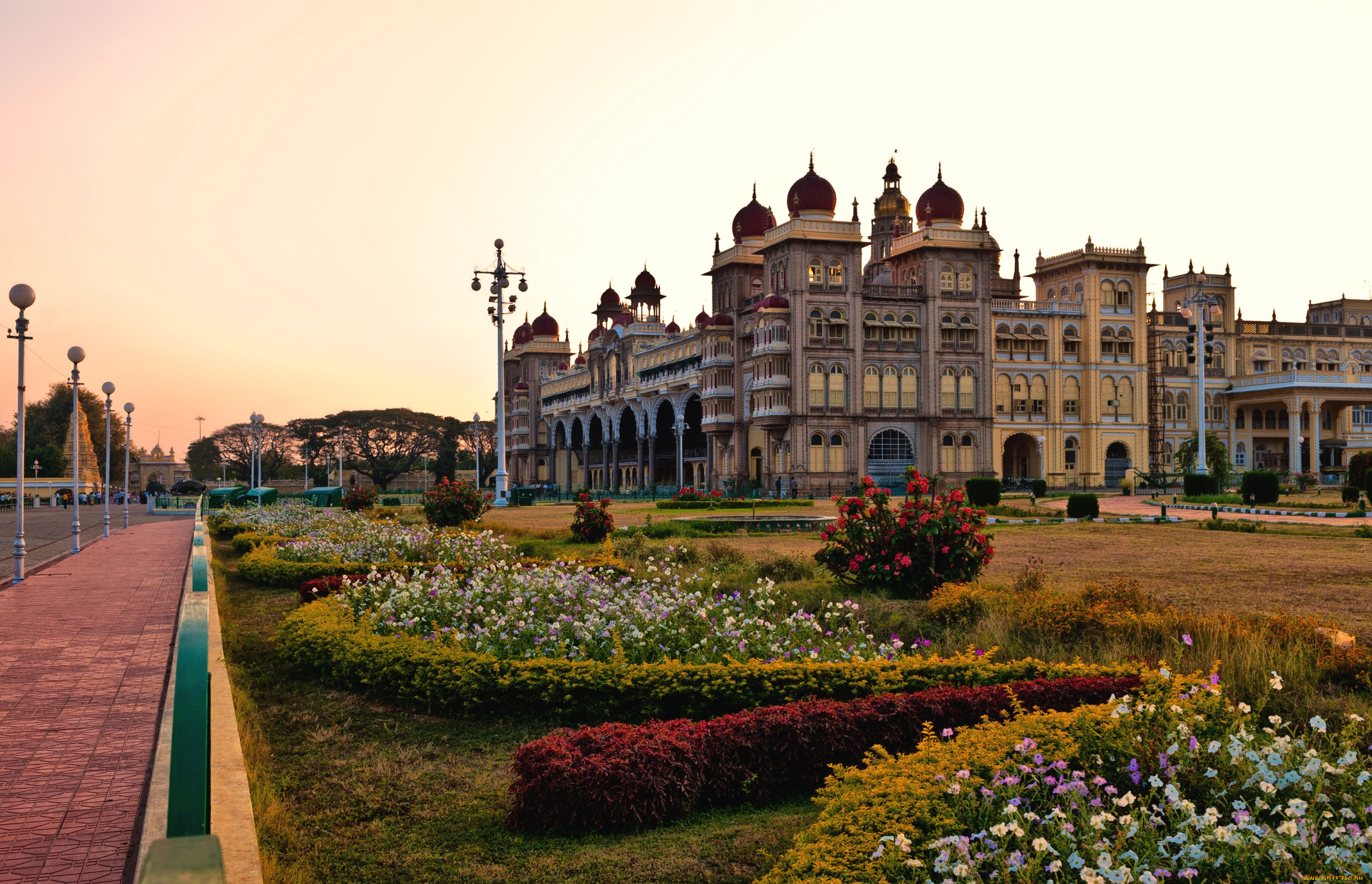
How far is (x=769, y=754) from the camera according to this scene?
5621 millimetres

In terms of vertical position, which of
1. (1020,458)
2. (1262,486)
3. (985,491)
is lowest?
(985,491)

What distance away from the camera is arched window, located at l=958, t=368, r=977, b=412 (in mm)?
58875

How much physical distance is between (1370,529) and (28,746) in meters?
23.5

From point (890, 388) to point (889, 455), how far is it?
3697 mm

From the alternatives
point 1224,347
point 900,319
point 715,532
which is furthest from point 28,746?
point 1224,347

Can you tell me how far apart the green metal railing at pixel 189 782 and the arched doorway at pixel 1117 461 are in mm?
68278

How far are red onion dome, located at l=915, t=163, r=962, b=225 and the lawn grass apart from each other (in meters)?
56.9

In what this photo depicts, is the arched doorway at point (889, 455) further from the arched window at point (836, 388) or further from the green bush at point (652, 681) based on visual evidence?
the green bush at point (652, 681)

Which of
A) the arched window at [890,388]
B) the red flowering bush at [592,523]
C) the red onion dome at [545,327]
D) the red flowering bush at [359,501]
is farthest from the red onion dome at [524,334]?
the red flowering bush at [592,523]

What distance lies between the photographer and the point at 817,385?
55.2 meters

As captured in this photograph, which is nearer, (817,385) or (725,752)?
(725,752)

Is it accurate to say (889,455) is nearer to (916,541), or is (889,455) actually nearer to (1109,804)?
(916,541)

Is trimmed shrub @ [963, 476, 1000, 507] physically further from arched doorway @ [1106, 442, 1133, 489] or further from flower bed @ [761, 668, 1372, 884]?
arched doorway @ [1106, 442, 1133, 489]

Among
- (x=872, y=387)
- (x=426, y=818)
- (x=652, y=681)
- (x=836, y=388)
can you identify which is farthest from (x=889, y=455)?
(x=426, y=818)
